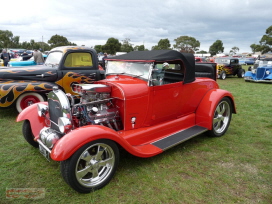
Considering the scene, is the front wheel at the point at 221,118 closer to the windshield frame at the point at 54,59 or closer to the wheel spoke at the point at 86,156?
the wheel spoke at the point at 86,156

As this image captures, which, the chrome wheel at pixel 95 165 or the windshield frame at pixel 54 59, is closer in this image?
the chrome wheel at pixel 95 165

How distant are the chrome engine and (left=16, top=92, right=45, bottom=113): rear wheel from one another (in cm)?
258

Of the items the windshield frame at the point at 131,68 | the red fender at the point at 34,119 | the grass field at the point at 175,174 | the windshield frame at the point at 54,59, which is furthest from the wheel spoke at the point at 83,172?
the windshield frame at the point at 54,59

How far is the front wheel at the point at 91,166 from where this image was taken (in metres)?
2.48

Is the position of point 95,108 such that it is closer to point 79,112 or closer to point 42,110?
point 79,112

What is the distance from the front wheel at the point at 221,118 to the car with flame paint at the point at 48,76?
378cm

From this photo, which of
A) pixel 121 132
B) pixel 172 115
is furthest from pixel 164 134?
pixel 121 132

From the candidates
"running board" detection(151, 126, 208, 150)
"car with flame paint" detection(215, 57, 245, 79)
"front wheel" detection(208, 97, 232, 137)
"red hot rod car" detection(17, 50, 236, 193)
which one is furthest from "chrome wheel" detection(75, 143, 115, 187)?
"car with flame paint" detection(215, 57, 245, 79)

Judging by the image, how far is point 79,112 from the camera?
3.23m

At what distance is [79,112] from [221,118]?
3164mm

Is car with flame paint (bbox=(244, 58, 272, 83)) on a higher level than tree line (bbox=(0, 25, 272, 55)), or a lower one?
lower

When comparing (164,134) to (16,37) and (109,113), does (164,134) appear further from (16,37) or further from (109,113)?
(16,37)

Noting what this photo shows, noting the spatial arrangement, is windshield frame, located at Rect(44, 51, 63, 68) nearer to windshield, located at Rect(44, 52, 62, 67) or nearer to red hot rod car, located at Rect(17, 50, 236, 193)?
windshield, located at Rect(44, 52, 62, 67)

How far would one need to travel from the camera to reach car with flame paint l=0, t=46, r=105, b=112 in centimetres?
550
